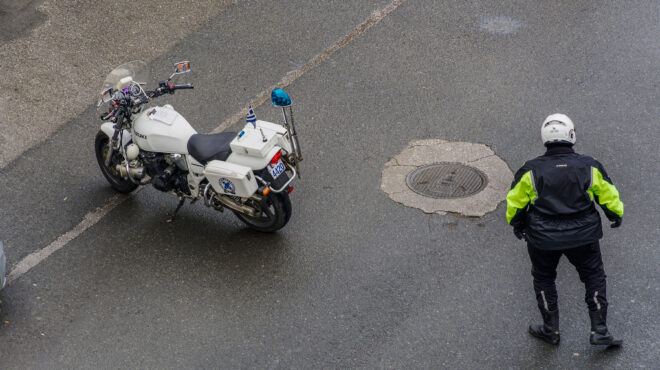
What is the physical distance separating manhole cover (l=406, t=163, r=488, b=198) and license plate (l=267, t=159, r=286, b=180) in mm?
1580

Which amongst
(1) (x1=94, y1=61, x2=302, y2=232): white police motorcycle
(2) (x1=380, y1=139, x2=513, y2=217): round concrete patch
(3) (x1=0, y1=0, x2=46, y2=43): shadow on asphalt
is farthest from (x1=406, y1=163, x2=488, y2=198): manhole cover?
(3) (x1=0, y1=0, x2=46, y2=43): shadow on asphalt

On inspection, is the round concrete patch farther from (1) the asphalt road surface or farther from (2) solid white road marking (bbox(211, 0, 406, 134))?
(2) solid white road marking (bbox(211, 0, 406, 134))

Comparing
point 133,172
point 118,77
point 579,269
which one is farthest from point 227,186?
point 579,269

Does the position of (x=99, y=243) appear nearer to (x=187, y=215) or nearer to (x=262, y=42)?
(x=187, y=215)

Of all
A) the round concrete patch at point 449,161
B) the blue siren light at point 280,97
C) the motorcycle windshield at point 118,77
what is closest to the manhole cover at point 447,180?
the round concrete patch at point 449,161

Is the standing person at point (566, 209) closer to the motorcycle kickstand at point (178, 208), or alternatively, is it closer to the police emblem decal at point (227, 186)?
the police emblem decal at point (227, 186)

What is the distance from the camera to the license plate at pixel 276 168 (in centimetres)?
691

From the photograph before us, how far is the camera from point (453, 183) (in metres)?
7.88

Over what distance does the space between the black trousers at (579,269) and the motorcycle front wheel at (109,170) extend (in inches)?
175

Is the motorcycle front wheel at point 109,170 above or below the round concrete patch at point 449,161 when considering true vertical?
above

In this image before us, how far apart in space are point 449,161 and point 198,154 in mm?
2783

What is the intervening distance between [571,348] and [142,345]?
3.55 meters

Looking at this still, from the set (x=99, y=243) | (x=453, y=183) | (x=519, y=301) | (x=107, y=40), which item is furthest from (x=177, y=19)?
(x=519, y=301)

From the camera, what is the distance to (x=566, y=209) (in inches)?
216
